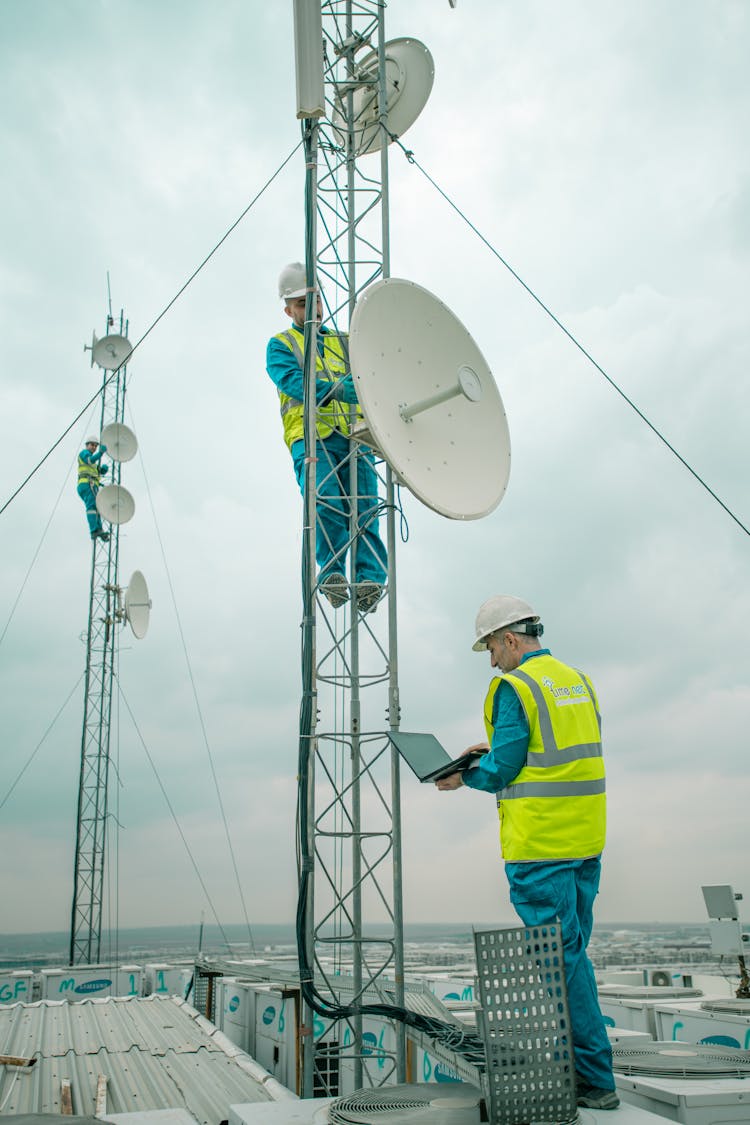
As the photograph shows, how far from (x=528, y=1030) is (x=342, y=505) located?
4.00 meters

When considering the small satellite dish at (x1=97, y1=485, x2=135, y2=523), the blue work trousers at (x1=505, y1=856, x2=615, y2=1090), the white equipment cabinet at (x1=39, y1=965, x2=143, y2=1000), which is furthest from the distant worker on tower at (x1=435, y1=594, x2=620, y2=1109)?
the small satellite dish at (x1=97, y1=485, x2=135, y2=523)

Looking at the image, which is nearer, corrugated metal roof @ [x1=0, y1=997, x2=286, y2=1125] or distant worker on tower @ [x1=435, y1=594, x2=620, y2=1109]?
distant worker on tower @ [x1=435, y1=594, x2=620, y2=1109]

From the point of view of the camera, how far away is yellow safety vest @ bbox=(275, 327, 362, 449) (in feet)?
19.7

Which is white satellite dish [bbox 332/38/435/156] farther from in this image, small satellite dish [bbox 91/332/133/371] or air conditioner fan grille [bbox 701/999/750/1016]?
small satellite dish [bbox 91/332/133/371]

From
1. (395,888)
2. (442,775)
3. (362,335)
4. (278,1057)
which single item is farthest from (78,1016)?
(362,335)

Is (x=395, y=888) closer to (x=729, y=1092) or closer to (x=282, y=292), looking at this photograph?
(x=729, y=1092)

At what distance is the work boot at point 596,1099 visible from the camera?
3.04 metres

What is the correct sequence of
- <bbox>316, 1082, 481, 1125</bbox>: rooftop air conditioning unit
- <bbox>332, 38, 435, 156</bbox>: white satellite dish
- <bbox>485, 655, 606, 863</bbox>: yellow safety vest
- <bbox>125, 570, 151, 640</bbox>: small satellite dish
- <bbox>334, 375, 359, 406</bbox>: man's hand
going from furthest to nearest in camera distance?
1. <bbox>125, 570, 151, 640</bbox>: small satellite dish
2. <bbox>332, 38, 435, 156</bbox>: white satellite dish
3. <bbox>334, 375, 359, 406</bbox>: man's hand
4. <bbox>485, 655, 606, 863</bbox>: yellow safety vest
5. <bbox>316, 1082, 481, 1125</bbox>: rooftop air conditioning unit

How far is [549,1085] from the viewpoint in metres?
2.74

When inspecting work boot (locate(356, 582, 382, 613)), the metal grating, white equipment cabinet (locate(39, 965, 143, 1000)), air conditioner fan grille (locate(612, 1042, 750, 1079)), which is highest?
work boot (locate(356, 582, 382, 613))

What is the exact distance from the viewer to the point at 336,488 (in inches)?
241

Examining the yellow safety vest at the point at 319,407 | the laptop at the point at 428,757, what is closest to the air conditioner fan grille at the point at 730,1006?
the laptop at the point at 428,757

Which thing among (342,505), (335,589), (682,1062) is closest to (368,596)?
(335,589)

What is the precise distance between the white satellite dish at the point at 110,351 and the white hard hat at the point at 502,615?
1597cm
